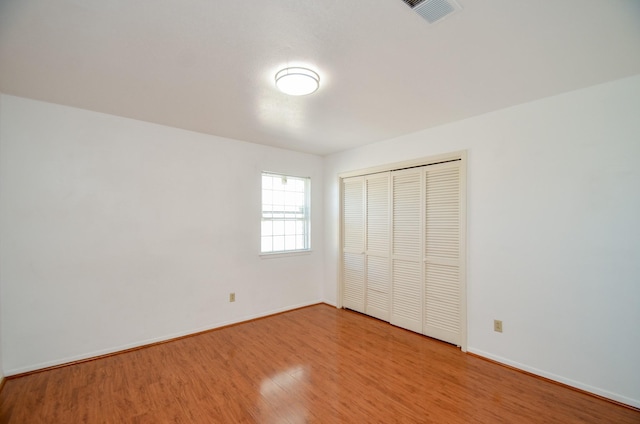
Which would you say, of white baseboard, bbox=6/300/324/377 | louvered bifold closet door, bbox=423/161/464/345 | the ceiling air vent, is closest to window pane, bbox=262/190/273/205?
white baseboard, bbox=6/300/324/377

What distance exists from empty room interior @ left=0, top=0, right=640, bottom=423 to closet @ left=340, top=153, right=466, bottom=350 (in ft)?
0.11

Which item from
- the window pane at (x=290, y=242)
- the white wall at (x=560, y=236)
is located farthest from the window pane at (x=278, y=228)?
the white wall at (x=560, y=236)

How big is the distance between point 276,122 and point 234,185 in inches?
47.4

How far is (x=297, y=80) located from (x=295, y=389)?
99.3 inches

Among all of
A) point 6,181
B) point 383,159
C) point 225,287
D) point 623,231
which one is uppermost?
point 383,159

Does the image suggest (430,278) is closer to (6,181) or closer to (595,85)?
(595,85)

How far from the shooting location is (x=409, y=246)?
3689 millimetres

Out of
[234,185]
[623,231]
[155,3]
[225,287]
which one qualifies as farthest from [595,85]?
[225,287]

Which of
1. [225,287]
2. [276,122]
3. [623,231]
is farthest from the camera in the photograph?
[225,287]

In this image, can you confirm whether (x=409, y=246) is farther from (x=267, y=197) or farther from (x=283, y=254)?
(x=267, y=197)

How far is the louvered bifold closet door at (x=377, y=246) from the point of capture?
399 centimetres

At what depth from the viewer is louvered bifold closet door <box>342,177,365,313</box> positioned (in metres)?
4.36

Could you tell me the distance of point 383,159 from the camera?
158 inches

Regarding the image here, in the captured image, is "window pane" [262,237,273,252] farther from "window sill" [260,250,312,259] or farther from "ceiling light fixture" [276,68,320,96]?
"ceiling light fixture" [276,68,320,96]
